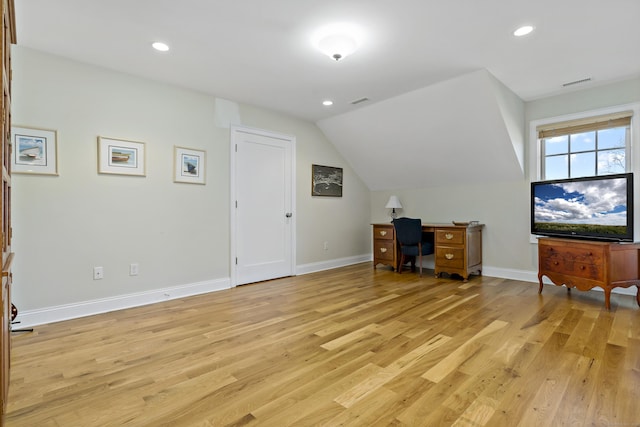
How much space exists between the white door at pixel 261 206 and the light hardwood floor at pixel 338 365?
1013 millimetres

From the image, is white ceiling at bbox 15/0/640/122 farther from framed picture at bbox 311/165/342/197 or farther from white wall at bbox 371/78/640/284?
framed picture at bbox 311/165/342/197

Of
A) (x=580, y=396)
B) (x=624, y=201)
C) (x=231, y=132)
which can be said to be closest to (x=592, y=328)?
(x=580, y=396)

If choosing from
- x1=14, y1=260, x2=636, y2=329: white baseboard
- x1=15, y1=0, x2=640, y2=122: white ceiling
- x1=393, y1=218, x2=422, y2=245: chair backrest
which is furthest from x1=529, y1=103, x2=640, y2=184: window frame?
x1=393, y1=218, x2=422, y2=245: chair backrest

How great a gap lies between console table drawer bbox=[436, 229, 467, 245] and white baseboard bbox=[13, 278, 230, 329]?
2999mm

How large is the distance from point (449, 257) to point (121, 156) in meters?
4.16

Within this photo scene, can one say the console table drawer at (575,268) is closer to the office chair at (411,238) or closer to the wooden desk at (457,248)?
the wooden desk at (457,248)

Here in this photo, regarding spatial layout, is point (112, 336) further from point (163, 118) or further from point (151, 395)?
point (163, 118)

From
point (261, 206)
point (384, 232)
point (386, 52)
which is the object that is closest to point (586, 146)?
point (384, 232)

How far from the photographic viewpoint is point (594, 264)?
3.18m

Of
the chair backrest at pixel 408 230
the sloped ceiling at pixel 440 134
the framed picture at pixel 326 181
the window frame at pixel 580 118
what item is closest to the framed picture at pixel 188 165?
the framed picture at pixel 326 181

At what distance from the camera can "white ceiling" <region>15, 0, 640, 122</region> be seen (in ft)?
7.50

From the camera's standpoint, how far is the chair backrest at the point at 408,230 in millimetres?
4539

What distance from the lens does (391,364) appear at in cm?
201

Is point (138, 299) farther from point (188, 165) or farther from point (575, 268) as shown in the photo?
point (575, 268)
